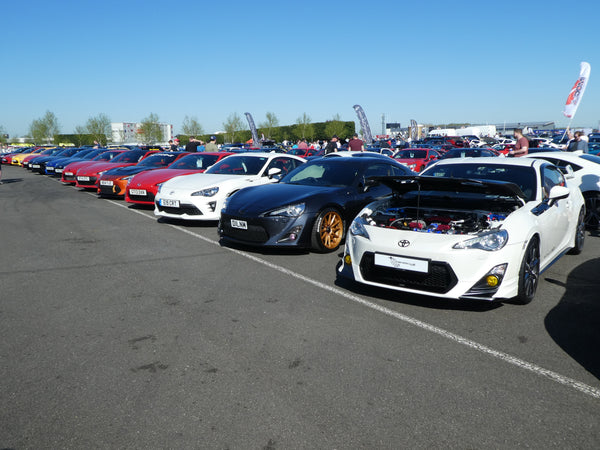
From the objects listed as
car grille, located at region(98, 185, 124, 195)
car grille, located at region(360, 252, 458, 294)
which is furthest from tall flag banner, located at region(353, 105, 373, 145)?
car grille, located at region(360, 252, 458, 294)

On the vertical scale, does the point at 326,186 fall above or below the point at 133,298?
above

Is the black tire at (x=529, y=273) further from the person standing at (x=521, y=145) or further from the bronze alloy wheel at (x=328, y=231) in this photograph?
the person standing at (x=521, y=145)

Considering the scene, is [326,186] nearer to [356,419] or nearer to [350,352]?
[350,352]

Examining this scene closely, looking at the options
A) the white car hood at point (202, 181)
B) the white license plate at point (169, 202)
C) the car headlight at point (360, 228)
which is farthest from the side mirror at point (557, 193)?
the white license plate at point (169, 202)

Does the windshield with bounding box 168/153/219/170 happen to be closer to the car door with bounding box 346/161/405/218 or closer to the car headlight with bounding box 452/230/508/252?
the car door with bounding box 346/161/405/218

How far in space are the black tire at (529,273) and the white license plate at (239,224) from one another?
3.54 meters

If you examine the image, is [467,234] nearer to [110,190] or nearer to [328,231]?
[328,231]

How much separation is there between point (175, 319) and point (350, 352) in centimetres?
163

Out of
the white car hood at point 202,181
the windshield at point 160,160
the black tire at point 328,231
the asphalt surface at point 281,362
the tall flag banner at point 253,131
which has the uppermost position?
the tall flag banner at point 253,131

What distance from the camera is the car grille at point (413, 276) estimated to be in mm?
4223

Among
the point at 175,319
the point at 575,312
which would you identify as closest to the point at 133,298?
the point at 175,319

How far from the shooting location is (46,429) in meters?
2.55

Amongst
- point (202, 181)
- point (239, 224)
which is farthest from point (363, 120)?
point (239, 224)

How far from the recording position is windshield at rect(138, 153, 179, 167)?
13.8 m
